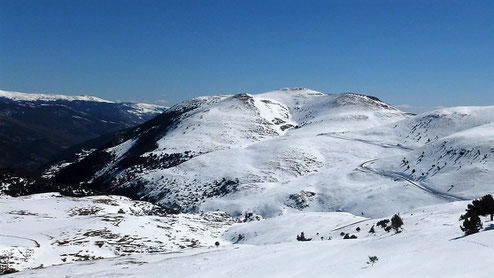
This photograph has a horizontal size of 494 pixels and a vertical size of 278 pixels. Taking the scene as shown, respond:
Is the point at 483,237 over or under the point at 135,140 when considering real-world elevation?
under

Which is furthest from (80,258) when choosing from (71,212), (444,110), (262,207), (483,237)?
(444,110)

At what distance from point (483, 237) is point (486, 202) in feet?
24.8

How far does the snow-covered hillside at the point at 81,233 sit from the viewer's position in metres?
30.8

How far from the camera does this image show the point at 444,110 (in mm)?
122062

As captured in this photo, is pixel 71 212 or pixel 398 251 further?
pixel 71 212

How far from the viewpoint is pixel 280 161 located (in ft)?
317

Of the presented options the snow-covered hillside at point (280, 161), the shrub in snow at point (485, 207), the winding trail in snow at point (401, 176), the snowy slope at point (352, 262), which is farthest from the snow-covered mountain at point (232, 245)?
the winding trail in snow at point (401, 176)

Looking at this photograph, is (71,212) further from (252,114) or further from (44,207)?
(252,114)

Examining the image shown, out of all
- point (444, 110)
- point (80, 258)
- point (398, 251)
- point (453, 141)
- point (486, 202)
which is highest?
point (444, 110)

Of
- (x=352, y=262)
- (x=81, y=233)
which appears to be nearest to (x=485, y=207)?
(x=352, y=262)

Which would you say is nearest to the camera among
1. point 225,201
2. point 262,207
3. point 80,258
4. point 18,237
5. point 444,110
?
point 80,258

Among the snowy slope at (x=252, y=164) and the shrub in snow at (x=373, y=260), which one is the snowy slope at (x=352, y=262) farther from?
the snowy slope at (x=252, y=164)

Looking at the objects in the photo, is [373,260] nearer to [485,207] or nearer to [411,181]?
[485,207]

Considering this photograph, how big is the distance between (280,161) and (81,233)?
210ft
